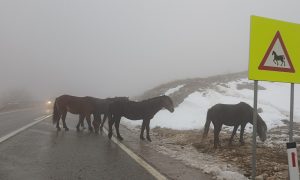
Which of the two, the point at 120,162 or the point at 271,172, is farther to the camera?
the point at 120,162

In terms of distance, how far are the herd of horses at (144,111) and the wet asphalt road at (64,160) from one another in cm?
195

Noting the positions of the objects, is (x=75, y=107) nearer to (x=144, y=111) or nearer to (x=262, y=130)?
(x=144, y=111)

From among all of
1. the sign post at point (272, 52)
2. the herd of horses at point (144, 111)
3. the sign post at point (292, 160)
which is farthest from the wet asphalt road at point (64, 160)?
the sign post at point (272, 52)

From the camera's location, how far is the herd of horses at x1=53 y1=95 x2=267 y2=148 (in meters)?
12.7

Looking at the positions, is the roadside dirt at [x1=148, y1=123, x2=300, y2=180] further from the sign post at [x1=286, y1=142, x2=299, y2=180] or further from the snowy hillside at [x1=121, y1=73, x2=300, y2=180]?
the sign post at [x1=286, y1=142, x2=299, y2=180]

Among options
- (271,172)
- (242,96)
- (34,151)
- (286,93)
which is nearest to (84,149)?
(34,151)

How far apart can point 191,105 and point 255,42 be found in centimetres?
1658

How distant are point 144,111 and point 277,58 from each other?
28.8 feet

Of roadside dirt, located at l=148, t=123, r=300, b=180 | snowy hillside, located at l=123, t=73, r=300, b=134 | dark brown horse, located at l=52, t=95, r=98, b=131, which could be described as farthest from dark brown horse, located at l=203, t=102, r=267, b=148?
dark brown horse, located at l=52, t=95, r=98, b=131

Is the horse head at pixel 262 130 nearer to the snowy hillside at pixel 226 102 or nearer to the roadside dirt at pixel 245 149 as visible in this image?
the roadside dirt at pixel 245 149

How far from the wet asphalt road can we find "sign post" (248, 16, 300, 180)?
276cm

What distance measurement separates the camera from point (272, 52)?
6.76 metres

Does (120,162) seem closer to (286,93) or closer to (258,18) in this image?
(258,18)

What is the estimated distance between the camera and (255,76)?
6543 millimetres
